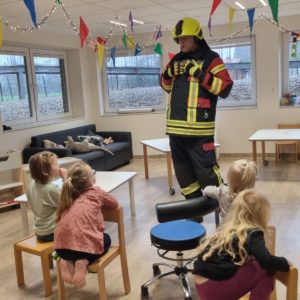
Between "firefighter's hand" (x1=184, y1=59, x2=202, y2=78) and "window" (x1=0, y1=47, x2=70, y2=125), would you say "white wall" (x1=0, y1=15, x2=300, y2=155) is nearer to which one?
"window" (x1=0, y1=47, x2=70, y2=125)

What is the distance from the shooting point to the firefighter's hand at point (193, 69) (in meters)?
2.64

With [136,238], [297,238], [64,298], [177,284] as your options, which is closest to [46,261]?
[64,298]

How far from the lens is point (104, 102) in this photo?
7.66 metres

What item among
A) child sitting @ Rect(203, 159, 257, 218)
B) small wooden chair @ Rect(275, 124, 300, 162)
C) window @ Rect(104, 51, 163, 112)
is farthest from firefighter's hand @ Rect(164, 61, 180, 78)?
window @ Rect(104, 51, 163, 112)

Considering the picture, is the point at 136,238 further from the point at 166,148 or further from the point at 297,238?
the point at 166,148

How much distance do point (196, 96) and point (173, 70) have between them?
26 cm

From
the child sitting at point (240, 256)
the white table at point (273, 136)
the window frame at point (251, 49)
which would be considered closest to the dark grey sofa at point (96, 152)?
the window frame at point (251, 49)

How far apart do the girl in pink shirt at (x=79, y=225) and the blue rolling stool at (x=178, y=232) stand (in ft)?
1.06

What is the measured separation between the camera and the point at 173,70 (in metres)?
2.78

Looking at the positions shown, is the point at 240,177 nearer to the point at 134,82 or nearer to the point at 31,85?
the point at 31,85

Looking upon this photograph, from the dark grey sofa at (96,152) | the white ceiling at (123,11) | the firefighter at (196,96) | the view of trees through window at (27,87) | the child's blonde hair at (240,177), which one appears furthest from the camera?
the view of trees through window at (27,87)

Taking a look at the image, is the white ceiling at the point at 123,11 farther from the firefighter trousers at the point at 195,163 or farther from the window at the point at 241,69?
the firefighter trousers at the point at 195,163

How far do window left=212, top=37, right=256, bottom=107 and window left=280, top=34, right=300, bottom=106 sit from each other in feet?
1.67

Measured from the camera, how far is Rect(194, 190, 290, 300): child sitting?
5.06ft
